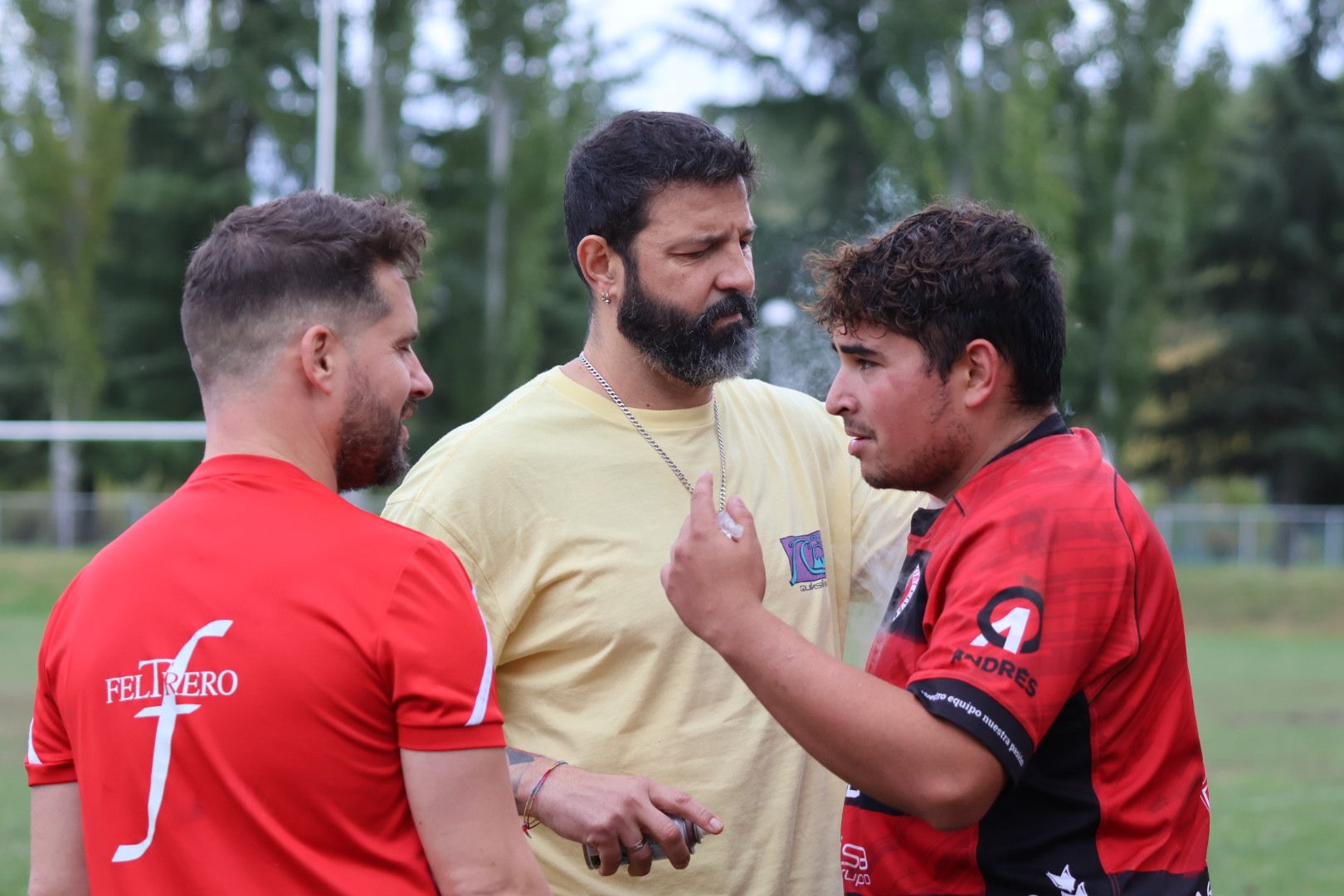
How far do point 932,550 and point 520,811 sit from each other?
95 cm

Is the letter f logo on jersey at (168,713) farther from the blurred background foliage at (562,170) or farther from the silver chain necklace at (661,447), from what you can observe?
the blurred background foliage at (562,170)

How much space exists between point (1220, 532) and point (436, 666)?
2766 cm

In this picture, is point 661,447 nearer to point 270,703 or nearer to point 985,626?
point 985,626

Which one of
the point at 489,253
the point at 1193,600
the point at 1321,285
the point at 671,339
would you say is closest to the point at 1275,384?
the point at 1321,285

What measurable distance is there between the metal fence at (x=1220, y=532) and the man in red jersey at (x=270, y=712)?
80.3 ft

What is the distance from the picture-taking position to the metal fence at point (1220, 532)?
26203 mm

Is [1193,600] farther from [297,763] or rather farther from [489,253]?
[297,763]

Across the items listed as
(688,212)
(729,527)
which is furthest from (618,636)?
(688,212)

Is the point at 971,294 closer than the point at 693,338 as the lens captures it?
Yes

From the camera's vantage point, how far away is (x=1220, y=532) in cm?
2730

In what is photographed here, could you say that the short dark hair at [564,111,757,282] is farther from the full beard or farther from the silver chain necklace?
the full beard

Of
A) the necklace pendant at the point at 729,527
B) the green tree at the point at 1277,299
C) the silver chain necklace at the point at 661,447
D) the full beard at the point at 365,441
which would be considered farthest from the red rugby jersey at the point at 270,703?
the green tree at the point at 1277,299

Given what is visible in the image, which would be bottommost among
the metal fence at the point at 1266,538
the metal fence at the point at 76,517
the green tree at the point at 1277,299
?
the metal fence at the point at 76,517

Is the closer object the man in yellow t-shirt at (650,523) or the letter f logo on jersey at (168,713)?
the letter f logo on jersey at (168,713)
